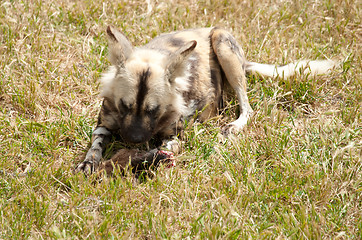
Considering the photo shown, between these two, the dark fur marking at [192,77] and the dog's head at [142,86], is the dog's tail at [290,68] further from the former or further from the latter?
the dog's head at [142,86]

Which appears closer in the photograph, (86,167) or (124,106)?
(86,167)

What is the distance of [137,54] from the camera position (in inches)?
164

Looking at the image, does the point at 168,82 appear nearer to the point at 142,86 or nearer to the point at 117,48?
the point at 142,86

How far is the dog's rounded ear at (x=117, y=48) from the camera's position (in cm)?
391

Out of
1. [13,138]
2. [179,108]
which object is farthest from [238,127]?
[13,138]

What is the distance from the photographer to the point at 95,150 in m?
4.00

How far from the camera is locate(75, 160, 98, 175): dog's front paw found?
12.2ft

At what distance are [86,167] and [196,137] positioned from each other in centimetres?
108

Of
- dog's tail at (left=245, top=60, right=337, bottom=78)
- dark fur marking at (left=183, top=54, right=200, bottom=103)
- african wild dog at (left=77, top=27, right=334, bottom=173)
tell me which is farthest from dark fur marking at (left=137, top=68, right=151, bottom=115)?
dog's tail at (left=245, top=60, right=337, bottom=78)

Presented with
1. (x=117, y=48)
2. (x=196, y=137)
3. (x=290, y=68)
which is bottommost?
(x=196, y=137)

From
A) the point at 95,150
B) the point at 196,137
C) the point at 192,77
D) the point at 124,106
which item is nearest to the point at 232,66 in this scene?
the point at 192,77

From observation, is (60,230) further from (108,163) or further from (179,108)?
(179,108)

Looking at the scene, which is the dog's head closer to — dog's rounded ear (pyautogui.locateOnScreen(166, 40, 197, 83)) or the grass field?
dog's rounded ear (pyautogui.locateOnScreen(166, 40, 197, 83))

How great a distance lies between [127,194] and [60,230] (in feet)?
1.96
